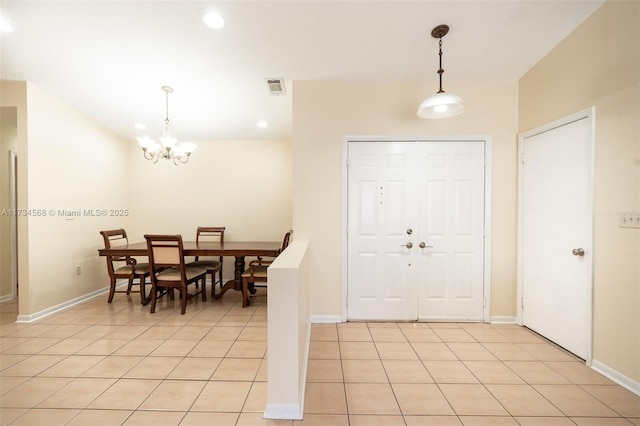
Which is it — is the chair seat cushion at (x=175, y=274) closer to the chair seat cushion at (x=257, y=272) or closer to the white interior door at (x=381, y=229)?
the chair seat cushion at (x=257, y=272)

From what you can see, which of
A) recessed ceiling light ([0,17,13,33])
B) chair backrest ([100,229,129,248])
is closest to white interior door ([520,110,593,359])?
recessed ceiling light ([0,17,13,33])

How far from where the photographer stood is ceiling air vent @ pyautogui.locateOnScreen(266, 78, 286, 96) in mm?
3041

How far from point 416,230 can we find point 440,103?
4.56 ft

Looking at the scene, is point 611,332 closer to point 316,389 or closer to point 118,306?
point 316,389

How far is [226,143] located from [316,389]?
417cm

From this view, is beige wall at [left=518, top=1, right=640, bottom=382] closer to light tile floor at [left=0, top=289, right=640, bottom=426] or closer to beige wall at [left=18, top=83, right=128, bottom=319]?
light tile floor at [left=0, top=289, right=640, bottom=426]

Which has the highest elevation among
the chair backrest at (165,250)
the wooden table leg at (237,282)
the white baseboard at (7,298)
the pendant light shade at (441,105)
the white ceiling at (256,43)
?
the white ceiling at (256,43)

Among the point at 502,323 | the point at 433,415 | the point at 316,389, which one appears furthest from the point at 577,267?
the point at 316,389

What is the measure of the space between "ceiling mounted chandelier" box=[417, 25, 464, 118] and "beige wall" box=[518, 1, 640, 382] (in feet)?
3.31

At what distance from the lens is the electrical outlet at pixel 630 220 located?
1.83 m

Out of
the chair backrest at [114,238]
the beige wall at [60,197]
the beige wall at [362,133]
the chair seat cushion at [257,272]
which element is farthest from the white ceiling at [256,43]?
the chair seat cushion at [257,272]

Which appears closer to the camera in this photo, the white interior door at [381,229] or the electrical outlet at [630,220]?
the electrical outlet at [630,220]

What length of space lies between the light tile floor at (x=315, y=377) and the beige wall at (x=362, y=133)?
1.98 ft

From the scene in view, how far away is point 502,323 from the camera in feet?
9.95
